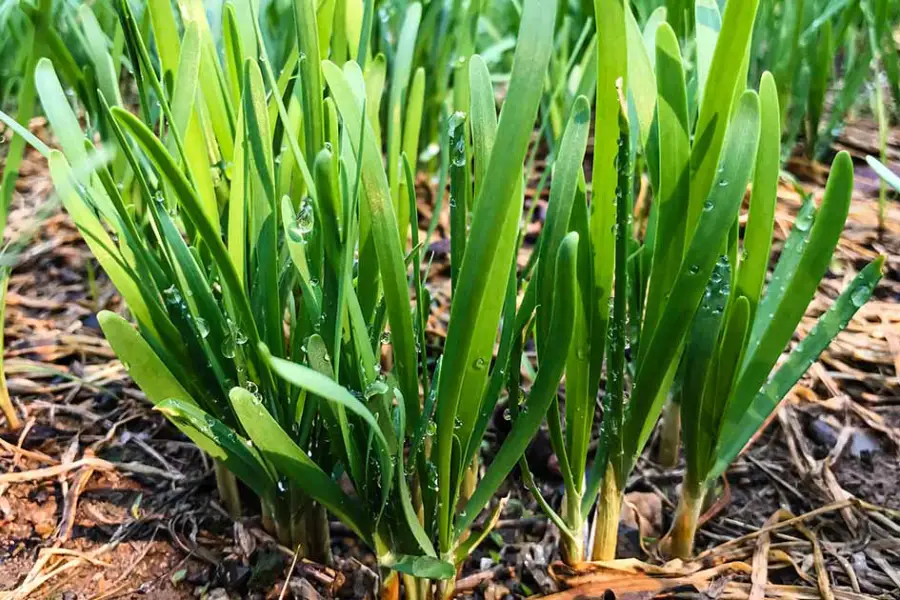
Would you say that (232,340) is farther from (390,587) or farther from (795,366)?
(795,366)

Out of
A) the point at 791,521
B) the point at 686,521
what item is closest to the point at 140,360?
the point at 686,521

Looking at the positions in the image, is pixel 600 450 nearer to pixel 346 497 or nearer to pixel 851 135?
pixel 346 497

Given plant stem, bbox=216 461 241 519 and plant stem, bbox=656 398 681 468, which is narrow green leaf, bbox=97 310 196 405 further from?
plant stem, bbox=656 398 681 468

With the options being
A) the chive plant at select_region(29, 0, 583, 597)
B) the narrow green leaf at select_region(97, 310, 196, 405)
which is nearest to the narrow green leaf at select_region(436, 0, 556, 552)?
the chive plant at select_region(29, 0, 583, 597)

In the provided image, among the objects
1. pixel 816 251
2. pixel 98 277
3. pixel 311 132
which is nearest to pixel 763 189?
pixel 816 251

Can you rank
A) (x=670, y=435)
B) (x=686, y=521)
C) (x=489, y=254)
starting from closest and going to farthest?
(x=489, y=254), (x=686, y=521), (x=670, y=435)

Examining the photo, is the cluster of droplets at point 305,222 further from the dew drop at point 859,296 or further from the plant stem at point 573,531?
the dew drop at point 859,296

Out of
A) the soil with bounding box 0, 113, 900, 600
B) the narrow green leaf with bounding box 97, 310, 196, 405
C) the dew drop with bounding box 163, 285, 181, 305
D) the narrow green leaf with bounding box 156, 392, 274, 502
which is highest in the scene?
the dew drop with bounding box 163, 285, 181, 305
